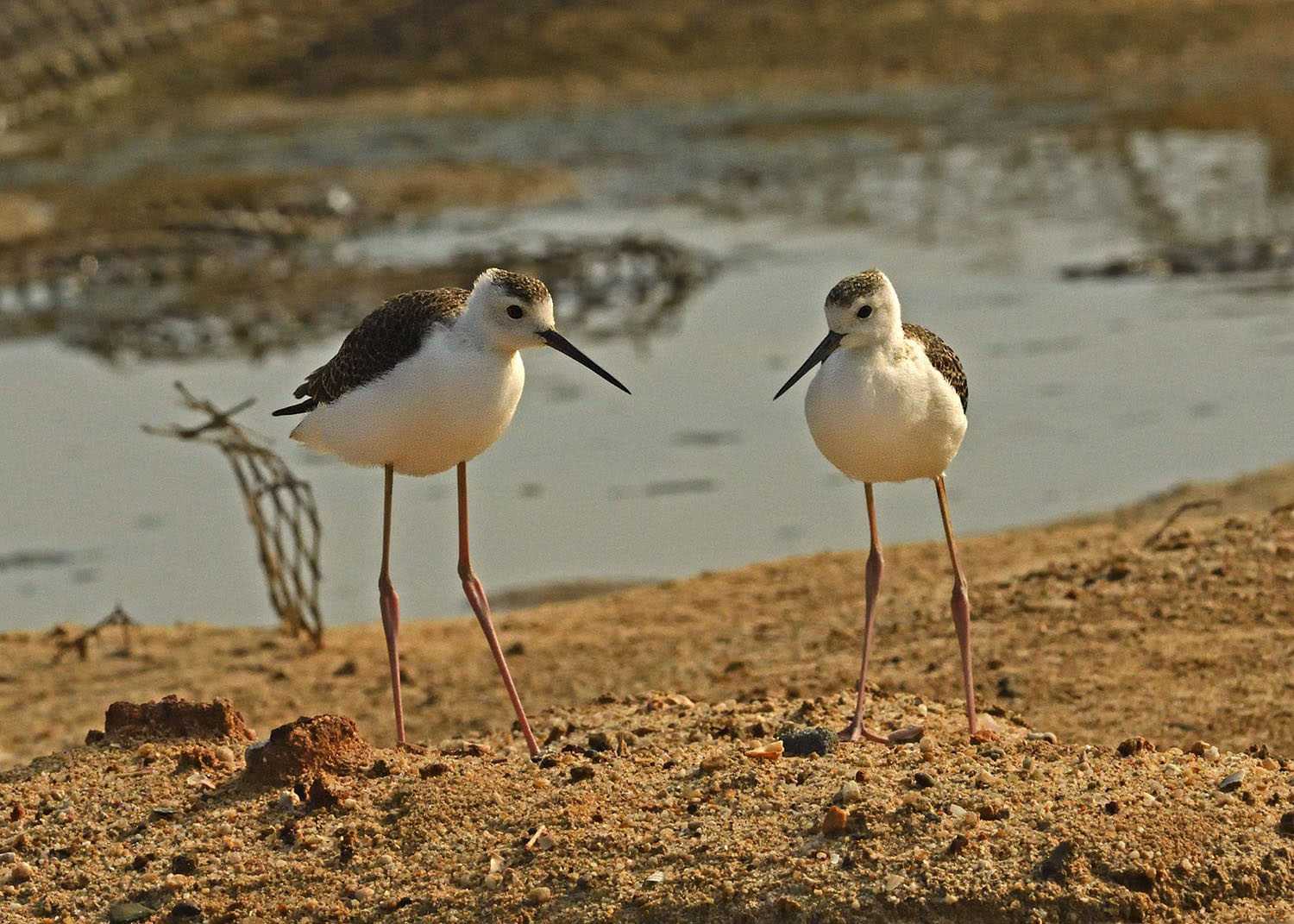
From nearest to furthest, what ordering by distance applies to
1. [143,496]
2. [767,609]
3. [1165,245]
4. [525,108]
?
[767,609] → [143,496] → [1165,245] → [525,108]

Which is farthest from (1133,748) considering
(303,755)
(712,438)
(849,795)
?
(712,438)

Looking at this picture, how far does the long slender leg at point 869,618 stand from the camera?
595 centimetres

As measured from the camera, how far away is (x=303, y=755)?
5.57 metres

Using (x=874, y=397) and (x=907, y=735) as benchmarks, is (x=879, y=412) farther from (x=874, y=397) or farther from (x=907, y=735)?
(x=907, y=735)

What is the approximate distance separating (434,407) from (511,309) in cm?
37

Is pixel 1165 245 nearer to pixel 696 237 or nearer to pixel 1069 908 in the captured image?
pixel 696 237

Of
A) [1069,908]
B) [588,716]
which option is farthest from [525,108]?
[1069,908]

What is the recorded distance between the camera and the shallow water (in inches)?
420

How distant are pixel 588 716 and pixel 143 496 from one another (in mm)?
6324

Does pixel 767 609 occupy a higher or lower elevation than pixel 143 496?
lower

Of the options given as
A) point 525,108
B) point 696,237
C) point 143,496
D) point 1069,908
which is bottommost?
point 1069,908

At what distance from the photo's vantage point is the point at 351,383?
6.15 meters

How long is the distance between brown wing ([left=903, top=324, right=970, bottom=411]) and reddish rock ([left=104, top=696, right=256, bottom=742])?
7.81ft

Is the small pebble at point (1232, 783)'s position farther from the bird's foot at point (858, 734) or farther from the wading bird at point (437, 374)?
the wading bird at point (437, 374)
